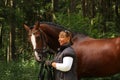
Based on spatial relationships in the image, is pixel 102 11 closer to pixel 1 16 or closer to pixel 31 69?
pixel 1 16

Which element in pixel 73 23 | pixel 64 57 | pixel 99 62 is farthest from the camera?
pixel 73 23

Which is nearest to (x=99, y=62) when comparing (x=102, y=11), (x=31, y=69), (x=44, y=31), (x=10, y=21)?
(x=44, y=31)

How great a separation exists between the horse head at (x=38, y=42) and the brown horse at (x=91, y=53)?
0.33 feet

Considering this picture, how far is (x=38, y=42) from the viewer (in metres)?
6.61

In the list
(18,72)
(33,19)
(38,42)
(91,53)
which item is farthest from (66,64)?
(33,19)

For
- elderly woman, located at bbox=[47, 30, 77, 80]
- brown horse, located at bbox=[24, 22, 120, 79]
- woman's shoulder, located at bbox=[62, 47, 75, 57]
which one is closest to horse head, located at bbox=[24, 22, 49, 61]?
brown horse, located at bbox=[24, 22, 120, 79]

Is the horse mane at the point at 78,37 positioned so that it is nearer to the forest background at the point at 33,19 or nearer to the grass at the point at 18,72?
the forest background at the point at 33,19

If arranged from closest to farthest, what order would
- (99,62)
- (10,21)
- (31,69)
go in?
(99,62) → (31,69) → (10,21)

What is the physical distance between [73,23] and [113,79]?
12.7 ft

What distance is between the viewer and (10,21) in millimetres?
16469

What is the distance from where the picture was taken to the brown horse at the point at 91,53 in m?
6.98

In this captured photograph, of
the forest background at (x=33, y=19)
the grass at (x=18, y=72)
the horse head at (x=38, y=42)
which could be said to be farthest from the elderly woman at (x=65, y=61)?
the grass at (x=18, y=72)

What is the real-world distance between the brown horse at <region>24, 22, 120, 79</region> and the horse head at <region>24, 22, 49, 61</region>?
0.10 meters

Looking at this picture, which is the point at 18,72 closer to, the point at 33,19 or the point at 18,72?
the point at 18,72
